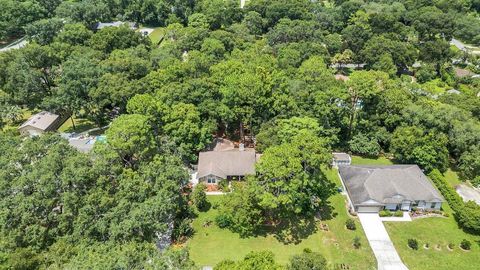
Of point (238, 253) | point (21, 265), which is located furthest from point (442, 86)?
point (21, 265)

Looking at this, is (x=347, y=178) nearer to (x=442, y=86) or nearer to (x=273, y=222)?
(x=273, y=222)

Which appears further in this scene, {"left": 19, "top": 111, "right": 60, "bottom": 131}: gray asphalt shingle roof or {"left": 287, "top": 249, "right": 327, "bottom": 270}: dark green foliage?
{"left": 19, "top": 111, "right": 60, "bottom": 131}: gray asphalt shingle roof

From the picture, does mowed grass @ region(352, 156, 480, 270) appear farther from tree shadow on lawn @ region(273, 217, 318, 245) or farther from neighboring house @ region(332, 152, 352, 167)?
neighboring house @ region(332, 152, 352, 167)

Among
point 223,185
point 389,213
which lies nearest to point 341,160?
point 389,213

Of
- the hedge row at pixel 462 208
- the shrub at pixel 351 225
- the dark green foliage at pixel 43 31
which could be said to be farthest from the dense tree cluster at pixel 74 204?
the dark green foliage at pixel 43 31

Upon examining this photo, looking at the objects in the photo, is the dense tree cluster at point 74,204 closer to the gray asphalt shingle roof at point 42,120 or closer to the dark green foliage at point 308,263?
the dark green foliage at point 308,263

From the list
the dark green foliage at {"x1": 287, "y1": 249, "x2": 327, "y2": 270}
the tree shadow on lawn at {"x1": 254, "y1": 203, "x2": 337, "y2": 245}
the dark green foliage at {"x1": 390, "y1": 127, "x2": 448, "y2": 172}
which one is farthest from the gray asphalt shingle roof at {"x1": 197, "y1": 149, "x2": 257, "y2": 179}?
the dark green foliage at {"x1": 390, "y1": 127, "x2": 448, "y2": 172}
